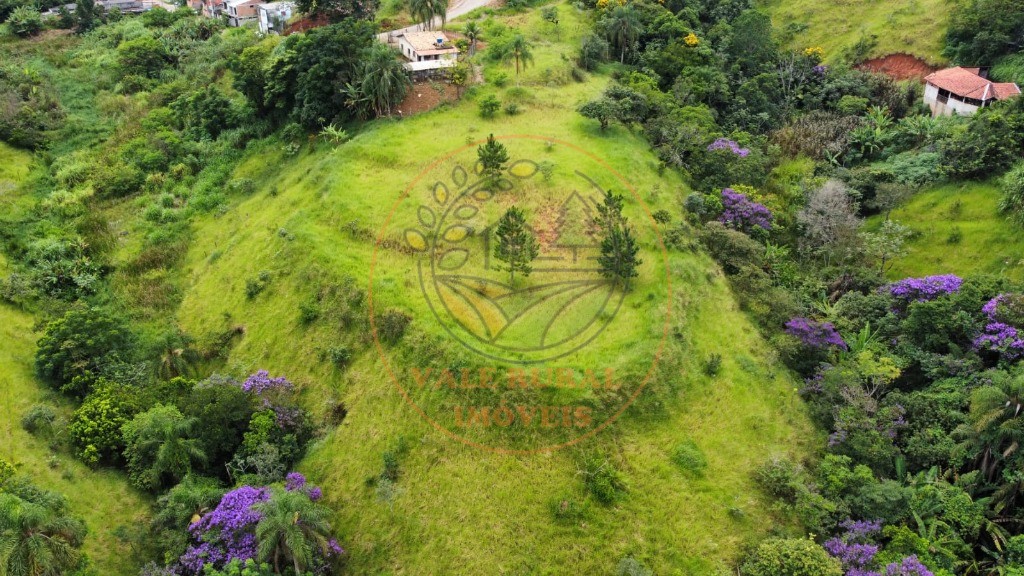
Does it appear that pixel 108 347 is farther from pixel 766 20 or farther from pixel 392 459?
pixel 766 20

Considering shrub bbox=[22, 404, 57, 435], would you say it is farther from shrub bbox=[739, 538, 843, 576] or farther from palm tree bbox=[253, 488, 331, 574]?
shrub bbox=[739, 538, 843, 576]

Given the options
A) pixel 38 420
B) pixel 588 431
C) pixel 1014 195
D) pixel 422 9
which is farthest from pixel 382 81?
pixel 1014 195

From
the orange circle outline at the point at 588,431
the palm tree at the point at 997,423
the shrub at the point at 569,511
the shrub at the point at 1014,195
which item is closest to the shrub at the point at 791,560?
the shrub at the point at 569,511

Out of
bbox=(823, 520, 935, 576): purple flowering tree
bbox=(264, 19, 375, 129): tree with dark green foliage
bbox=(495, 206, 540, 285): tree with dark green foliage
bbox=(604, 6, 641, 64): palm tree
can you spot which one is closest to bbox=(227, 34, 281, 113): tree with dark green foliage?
bbox=(264, 19, 375, 129): tree with dark green foliage

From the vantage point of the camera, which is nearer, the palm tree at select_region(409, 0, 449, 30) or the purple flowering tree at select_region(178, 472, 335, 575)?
the purple flowering tree at select_region(178, 472, 335, 575)

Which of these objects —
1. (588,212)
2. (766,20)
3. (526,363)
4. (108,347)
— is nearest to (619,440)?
(526,363)

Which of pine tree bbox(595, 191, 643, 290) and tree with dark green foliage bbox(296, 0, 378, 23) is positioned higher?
tree with dark green foliage bbox(296, 0, 378, 23)

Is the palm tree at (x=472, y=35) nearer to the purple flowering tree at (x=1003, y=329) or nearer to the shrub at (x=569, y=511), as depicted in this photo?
the shrub at (x=569, y=511)
